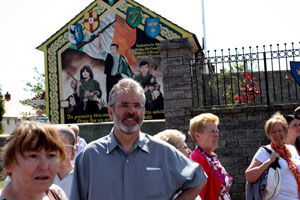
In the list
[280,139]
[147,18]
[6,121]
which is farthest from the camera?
[6,121]

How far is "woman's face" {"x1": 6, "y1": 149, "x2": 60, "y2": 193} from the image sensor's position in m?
2.38

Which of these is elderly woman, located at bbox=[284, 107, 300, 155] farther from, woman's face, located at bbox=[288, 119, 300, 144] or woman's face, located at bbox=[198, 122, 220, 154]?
woman's face, located at bbox=[198, 122, 220, 154]

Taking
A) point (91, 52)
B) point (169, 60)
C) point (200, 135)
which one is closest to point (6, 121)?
point (91, 52)

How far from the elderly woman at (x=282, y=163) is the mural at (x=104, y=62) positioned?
1541 cm

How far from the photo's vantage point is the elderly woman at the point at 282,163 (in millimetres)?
4750

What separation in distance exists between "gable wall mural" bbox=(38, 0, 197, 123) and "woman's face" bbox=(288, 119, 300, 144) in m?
14.8

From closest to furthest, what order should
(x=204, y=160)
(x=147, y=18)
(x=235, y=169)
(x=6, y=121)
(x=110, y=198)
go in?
(x=110, y=198) → (x=204, y=160) → (x=235, y=169) → (x=147, y=18) → (x=6, y=121)

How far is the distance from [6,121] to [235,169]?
2733 inches

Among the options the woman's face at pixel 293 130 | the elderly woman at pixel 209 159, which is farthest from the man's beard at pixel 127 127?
the woman's face at pixel 293 130

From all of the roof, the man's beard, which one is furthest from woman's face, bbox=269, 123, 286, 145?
the roof

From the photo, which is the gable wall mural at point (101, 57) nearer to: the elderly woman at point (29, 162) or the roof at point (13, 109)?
the elderly woman at point (29, 162)

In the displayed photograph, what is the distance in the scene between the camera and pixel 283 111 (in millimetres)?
9109

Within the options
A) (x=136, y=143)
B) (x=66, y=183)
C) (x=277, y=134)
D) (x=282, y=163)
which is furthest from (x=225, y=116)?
(x=136, y=143)

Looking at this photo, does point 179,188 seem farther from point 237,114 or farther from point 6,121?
point 6,121
